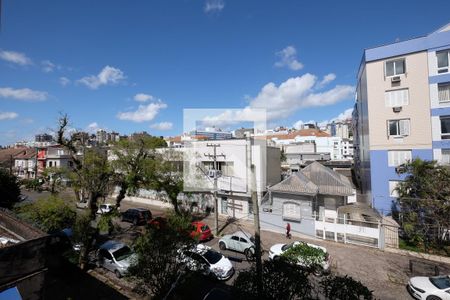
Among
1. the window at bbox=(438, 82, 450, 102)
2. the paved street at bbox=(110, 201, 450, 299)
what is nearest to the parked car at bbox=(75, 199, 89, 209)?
the paved street at bbox=(110, 201, 450, 299)

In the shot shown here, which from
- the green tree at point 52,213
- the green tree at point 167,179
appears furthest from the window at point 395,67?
the green tree at point 52,213

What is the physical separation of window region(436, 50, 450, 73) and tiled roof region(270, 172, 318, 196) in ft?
41.7

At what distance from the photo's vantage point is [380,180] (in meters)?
21.0

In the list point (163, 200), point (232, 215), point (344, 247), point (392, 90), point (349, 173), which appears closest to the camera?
point (344, 247)

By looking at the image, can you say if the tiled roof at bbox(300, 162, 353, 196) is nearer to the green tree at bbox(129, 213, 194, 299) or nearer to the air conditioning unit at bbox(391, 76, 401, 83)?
the air conditioning unit at bbox(391, 76, 401, 83)

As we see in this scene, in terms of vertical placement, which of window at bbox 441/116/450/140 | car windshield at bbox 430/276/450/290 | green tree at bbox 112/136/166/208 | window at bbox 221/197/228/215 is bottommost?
car windshield at bbox 430/276/450/290

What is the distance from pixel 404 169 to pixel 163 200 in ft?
79.0

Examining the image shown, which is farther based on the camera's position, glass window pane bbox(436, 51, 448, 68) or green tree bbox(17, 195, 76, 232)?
glass window pane bbox(436, 51, 448, 68)

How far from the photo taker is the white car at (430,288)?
1059 centimetres

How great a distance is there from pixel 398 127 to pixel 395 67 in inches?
192

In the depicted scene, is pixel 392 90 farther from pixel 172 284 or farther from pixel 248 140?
pixel 172 284

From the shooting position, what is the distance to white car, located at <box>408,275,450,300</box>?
34.7ft

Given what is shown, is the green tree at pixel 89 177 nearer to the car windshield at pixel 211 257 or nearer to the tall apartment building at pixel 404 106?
the car windshield at pixel 211 257

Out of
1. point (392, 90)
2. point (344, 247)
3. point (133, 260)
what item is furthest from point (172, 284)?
point (392, 90)
